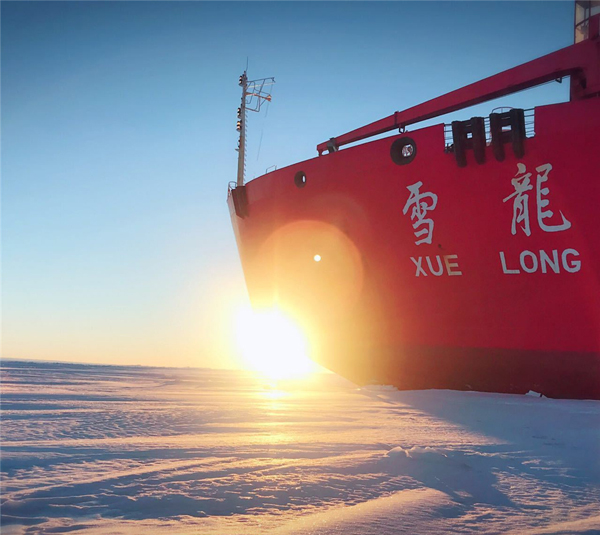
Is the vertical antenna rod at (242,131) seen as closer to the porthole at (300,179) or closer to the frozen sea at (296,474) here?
the porthole at (300,179)

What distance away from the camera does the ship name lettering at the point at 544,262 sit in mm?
7590

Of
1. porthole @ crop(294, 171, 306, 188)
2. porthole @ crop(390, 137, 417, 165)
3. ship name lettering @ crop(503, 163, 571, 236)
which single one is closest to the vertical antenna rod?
porthole @ crop(294, 171, 306, 188)

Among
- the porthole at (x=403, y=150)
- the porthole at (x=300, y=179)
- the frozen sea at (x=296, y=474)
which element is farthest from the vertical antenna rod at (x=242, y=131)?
the frozen sea at (x=296, y=474)

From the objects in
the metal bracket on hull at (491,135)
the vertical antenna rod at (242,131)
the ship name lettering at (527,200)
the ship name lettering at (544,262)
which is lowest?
the ship name lettering at (544,262)

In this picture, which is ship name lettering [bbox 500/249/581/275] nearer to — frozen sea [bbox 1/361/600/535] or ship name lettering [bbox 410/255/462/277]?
ship name lettering [bbox 410/255/462/277]

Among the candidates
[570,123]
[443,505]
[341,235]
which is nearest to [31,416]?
[443,505]

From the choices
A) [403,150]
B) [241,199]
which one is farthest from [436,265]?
[241,199]

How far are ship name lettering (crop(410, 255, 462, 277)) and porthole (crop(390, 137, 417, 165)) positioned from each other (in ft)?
5.97

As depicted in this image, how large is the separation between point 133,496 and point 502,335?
7.32 meters

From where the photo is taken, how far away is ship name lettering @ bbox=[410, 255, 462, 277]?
8664mm

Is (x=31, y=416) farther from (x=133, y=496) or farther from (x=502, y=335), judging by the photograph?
(x=502, y=335)

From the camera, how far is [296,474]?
115 inches

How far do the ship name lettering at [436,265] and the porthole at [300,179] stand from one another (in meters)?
3.15

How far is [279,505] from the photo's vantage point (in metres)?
2.36
